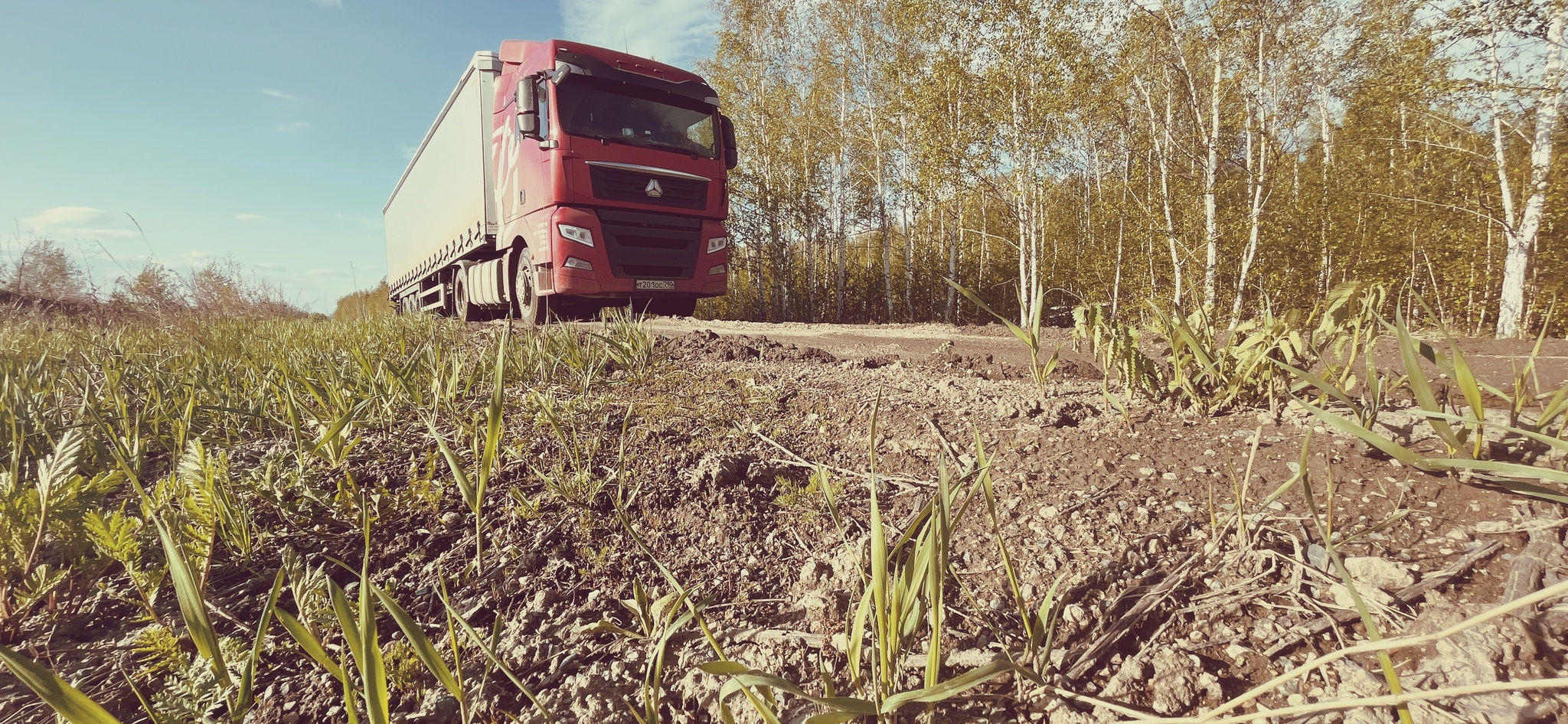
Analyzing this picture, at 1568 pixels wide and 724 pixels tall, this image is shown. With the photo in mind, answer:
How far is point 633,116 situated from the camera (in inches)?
273

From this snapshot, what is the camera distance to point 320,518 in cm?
134

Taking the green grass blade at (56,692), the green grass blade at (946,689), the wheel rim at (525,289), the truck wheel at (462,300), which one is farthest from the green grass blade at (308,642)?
the truck wheel at (462,300)

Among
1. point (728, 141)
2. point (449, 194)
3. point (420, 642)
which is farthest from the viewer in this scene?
point (449, 194)

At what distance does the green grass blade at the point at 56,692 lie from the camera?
57 centimetres

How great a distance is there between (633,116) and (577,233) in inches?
65.9

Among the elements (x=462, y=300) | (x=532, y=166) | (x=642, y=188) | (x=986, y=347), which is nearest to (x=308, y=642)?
(x=986, y=347)

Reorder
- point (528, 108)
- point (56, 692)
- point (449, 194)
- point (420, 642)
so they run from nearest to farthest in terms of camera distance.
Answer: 1. point (56, 692)
2. point (420, 642)
3. point (528, 108)
4. point (449, 194)

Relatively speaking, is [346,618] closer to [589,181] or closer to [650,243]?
[589,181]

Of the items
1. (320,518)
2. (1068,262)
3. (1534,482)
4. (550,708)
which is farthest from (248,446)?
(1068,262)

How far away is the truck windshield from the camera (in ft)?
21.5

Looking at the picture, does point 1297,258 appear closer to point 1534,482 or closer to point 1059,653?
point 1534,482

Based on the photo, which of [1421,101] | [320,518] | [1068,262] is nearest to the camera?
[320,518]

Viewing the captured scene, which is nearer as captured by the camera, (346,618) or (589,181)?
(346,618)

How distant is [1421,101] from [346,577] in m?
13.2
